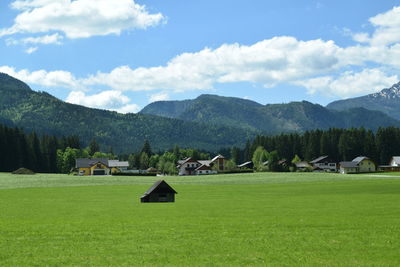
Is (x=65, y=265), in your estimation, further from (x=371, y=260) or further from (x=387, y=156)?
(x=387, y=156)

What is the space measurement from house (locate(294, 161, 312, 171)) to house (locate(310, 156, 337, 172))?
115 inches

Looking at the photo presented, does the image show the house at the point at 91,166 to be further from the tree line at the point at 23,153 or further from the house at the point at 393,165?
the house at the point at 393,165

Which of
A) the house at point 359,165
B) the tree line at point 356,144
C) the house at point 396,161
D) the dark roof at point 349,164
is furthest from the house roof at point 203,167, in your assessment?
the house at point 396,161

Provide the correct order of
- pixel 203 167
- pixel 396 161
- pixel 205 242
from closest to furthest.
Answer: pixel 205 242 → pixel 396 161 → pixel 203 167

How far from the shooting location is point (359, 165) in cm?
16950

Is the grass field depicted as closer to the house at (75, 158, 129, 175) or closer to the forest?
the house at (75, 158, 129, 175)

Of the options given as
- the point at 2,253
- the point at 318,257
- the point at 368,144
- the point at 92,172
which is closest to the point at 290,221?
the point at 318,257

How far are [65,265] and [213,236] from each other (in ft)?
28.3

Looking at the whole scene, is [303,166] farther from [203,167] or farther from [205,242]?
[205,242]

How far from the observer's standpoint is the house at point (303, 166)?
571 feet

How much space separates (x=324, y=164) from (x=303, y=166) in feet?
38.2

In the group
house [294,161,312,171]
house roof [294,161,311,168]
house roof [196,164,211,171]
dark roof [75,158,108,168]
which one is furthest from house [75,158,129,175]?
house roof [294,161,311,168]

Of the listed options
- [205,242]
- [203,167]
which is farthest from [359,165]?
[205,242]

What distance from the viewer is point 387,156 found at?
7165 inches
